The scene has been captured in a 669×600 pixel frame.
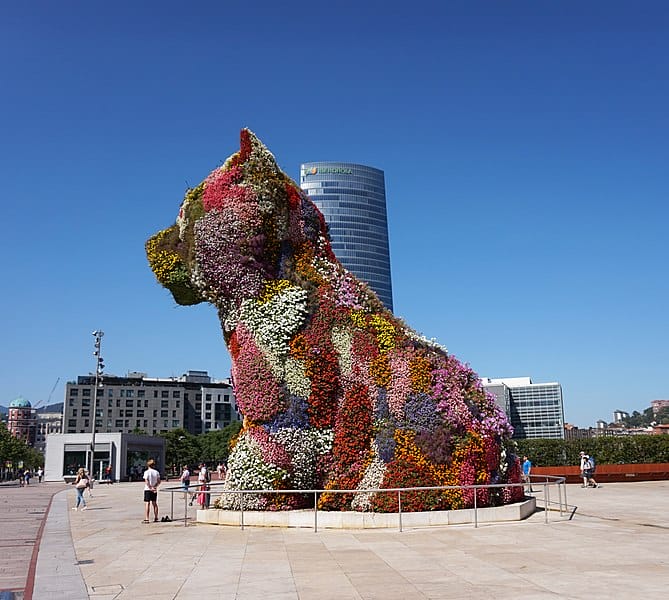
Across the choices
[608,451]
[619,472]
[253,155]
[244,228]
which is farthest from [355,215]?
[244,228]

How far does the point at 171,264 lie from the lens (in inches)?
739

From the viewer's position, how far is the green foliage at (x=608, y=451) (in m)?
43.0

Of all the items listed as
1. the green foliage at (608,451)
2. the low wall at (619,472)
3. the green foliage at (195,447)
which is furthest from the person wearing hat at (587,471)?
the green foliage at (195,447)

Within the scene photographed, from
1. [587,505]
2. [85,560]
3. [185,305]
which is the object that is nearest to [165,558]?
[85,560]

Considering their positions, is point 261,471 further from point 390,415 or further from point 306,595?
point 306,595

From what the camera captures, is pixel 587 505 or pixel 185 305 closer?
pixel 185 305

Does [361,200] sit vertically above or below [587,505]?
above

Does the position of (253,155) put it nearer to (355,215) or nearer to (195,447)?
(195,447)

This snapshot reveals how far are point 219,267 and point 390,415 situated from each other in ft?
18.7

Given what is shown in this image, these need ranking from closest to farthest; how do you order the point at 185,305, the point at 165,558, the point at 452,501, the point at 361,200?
the point at 165,558
the point at 452,501
the point at 185,305
the point at 361,200

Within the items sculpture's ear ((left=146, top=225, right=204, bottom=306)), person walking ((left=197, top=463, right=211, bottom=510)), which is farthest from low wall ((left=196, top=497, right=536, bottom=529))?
sculpture's ear ((left=146, top=225, right=204, bottom=306))

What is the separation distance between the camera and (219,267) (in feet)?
57.1

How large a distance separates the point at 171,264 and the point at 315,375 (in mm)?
5388

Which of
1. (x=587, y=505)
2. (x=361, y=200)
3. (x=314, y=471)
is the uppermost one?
(x=361, y=200)
